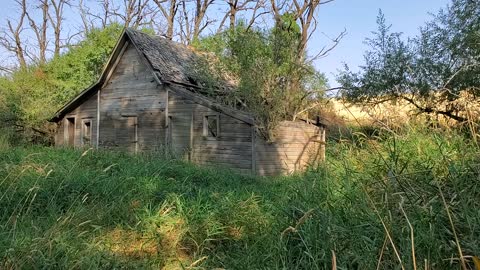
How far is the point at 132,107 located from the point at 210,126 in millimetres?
5002

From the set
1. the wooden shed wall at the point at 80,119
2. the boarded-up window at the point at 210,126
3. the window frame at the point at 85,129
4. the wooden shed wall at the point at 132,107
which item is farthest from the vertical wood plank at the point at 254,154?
the window frame at the point at 85,129

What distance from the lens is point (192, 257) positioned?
411 cm

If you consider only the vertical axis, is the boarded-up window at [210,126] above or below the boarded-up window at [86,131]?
above

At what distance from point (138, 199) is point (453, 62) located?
12.3 metres

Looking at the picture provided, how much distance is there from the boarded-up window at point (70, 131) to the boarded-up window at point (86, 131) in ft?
4.71

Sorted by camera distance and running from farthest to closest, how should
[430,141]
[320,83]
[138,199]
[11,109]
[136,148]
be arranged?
[11,109] → [136,148] → [320,83] → [138,199] → [430,141]

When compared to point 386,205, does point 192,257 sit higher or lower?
lower

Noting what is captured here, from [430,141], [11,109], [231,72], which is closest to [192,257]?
[430,141]

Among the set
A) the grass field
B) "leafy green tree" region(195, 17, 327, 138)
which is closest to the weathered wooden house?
"leafy green tree" region(195, 17, 327, 138)

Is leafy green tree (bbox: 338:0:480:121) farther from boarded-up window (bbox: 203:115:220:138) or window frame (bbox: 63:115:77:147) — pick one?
window frame (bbox: 63:115:77:147)

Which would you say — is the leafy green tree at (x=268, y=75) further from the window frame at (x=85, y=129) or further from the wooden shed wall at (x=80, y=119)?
the window frame at (x=85, y=129)

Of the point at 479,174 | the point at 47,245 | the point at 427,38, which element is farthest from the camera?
the point at 427,38

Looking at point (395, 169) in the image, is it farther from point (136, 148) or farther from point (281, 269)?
point (136, 148)

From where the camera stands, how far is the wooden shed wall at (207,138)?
14234mm
